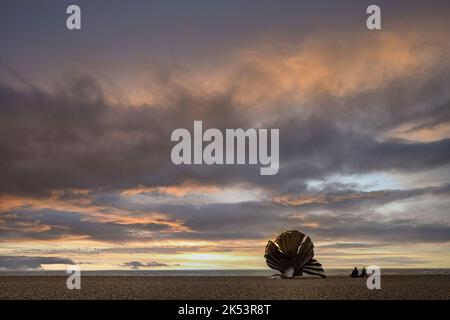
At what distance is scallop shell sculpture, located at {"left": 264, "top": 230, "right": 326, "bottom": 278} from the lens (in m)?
27.2

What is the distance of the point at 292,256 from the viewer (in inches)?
1077

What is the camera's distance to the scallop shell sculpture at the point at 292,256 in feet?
89.4
